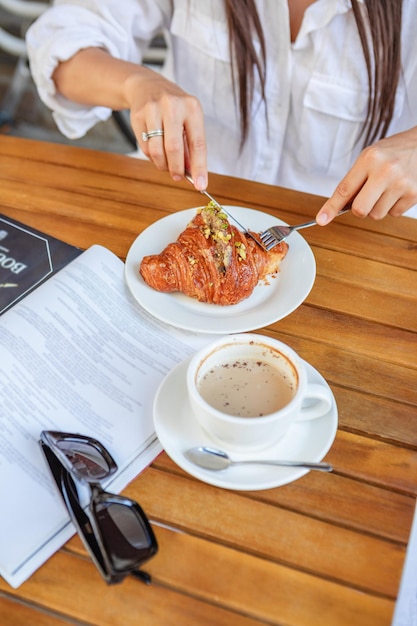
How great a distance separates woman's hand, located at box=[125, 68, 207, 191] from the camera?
934mm

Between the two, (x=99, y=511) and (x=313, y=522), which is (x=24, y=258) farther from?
(x=313, y=522)

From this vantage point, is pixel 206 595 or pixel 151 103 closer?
pixel 206 595

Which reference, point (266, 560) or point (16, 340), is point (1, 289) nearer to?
point (16, 340)

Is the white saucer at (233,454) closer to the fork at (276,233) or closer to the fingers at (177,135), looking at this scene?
the fork at (276,233)

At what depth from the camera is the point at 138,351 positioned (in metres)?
0.78

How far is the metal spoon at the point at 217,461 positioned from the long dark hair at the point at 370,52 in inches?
30.3

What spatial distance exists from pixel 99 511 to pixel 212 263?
41 centimetres

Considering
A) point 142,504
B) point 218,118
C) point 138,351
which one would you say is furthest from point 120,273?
point 218,118

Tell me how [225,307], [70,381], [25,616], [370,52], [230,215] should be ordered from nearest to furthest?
[25,616], [70,381], [225,307], [230,215], [370,52]

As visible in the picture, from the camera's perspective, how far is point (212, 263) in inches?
34.0

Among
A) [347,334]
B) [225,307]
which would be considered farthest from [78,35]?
[347,334]

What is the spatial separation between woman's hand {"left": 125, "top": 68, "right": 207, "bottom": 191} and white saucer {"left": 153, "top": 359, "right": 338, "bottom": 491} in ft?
1.31

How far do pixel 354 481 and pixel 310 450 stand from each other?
0.06 meters

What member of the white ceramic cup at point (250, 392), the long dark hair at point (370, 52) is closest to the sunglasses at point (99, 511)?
the white ceramic cup at point (250, 392)
